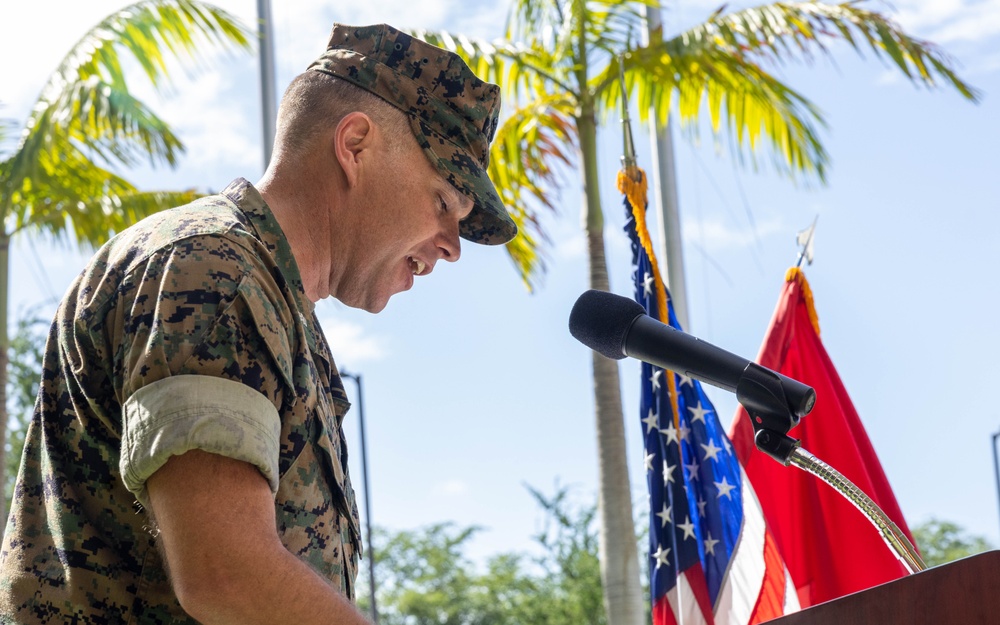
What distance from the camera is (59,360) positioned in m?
1.76

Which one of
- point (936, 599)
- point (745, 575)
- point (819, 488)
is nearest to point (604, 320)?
point (936, 599)

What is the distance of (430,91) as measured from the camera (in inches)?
84.4

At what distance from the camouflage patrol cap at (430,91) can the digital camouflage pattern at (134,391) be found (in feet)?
1.49

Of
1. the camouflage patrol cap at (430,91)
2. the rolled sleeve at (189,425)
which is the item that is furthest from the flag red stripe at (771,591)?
the rolled sleeve at (189,425)

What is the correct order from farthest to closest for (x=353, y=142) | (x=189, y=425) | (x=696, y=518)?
(x=696, y=518)
(x=353, y=142)
(x=189, y=425)

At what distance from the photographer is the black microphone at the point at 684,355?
206cm

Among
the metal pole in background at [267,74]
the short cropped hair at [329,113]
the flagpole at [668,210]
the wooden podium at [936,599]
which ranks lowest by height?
Result: the wooden podium at [936,599]

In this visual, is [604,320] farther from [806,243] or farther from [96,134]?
[96,134]

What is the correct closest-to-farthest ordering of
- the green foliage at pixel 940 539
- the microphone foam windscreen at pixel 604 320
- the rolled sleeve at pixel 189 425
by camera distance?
the rolled sleeve at pixel 189 425
the microphone foam windscreen at pixel 604 320
the green foliage at pixel 940 539

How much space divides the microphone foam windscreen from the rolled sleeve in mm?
905

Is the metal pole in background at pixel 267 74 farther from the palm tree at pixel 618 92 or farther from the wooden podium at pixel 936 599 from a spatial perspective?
the wooden podium at pixel 936 599

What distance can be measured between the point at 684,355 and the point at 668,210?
302 inches

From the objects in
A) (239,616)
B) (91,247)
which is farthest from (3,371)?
(239,616)

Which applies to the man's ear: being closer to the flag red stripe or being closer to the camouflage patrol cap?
the camouflage patrol cap
